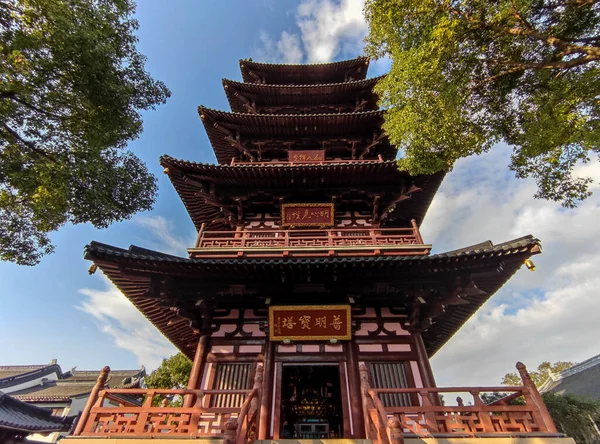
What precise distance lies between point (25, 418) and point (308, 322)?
53.5 ft

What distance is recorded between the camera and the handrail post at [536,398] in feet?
19.6

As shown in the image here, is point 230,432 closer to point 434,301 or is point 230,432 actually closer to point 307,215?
point 434,301

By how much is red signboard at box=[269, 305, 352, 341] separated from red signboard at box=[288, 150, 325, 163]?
6965 millimetres

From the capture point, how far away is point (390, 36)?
8.75 metres

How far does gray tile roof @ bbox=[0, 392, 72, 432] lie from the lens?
1429 cm

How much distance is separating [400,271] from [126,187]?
9274mm

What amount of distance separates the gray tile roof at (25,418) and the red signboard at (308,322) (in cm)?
1399

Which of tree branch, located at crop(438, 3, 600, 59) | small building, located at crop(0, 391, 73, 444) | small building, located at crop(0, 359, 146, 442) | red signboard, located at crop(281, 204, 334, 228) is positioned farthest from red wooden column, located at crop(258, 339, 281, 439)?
small building, located at crop(0, 359, 146, 442)

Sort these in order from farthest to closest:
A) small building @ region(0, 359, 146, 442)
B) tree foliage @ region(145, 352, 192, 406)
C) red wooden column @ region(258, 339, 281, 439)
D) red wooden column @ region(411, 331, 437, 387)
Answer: small building @ region(0, 359, 146, 442)
tree foliage @ region(145, 352, 192, 406)
red wooden column @ region(411, 331, 437, 387)
red wooden column @ region(258, 339, 281, 439)

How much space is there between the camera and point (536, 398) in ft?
20.9

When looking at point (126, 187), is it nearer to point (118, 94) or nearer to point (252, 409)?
point (118, 94)

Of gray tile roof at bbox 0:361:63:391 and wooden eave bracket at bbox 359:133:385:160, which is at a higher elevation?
wooden eave bracket at bbox 359:133:385:160

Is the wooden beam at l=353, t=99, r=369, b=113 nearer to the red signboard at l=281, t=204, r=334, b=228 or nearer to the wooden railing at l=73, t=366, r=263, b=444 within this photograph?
the red signboard at l=281, t=204, r=334, b=228

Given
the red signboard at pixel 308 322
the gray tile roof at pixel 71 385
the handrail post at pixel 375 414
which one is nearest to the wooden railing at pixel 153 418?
the red signboard at pixel 308 322
